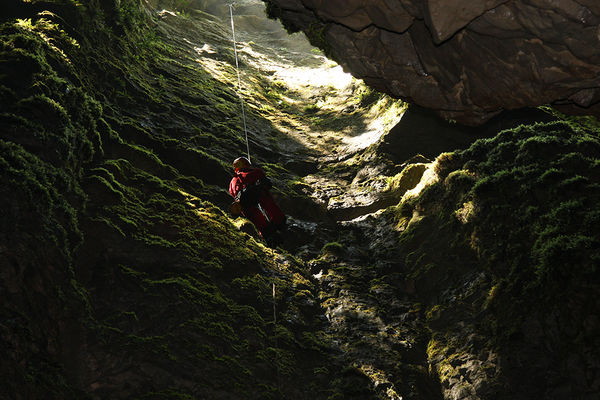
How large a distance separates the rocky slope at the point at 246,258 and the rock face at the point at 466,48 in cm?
276

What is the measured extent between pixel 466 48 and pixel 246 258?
21.6 ft

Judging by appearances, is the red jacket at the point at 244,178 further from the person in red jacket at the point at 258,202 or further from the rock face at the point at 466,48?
the rock face at the point at 466,48

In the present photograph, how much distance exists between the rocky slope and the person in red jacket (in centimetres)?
126

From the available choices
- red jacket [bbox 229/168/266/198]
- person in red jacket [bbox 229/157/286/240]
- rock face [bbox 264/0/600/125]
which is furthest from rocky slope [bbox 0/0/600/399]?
rock face [bbox 264/0/600/125]

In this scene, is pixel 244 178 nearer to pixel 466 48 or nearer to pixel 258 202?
pixel 258 202

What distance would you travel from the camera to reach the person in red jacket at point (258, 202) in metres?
8.66

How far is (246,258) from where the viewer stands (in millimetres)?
9461

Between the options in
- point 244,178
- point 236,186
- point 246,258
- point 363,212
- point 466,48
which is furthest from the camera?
point 363,212

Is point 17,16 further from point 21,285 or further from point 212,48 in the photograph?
point 212,48

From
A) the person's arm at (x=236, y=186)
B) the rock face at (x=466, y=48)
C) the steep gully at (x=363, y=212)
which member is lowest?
the steep gully at (x=363, y=212)

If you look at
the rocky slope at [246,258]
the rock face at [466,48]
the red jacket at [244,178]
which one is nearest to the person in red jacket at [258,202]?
the red jacket at [244,178]

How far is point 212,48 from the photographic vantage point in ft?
72.2

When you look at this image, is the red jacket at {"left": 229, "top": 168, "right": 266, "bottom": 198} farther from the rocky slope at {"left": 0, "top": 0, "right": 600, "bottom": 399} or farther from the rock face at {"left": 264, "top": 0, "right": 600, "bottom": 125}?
the rock face at {"left": 264, "top": 0, "right": 600, "bottom": 125}

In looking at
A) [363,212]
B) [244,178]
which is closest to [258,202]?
[244,178]
